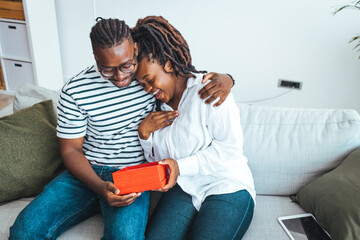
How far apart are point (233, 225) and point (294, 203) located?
43cm

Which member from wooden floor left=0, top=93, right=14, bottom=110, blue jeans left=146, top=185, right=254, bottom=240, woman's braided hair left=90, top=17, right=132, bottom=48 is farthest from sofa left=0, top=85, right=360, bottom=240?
wooden floor left=0, top=93, right=14, bottom=110

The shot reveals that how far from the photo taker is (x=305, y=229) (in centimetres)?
123

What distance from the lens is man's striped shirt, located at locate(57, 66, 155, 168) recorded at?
3.97 feet

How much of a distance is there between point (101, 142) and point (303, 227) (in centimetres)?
88

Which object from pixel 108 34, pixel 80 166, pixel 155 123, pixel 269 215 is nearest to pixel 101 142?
pixel 80 166

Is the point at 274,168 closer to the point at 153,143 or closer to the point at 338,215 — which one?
the point at 338,215

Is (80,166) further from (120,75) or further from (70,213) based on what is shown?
(120,75)

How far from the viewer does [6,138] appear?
4.30 feet

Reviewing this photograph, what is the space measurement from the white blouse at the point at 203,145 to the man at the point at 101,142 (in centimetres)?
6

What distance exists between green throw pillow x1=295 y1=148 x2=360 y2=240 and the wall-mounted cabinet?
2635 millimetres

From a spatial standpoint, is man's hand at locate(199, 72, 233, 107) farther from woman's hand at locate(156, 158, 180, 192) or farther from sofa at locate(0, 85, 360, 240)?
sofa at locate(0, 85, 360, 240)

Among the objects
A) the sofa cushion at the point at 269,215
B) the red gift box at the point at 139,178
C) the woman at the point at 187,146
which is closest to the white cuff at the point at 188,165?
the woman at the point at 187,146

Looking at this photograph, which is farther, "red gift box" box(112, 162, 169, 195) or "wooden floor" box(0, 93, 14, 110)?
"wooden floor" box(0, 93, 14, 110)

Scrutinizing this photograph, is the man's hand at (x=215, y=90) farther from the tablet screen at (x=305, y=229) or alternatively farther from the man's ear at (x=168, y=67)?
the tablet screen at (x=305, y=229)
